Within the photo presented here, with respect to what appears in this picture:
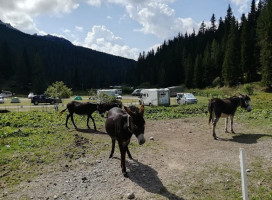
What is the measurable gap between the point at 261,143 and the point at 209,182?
18.7 ft

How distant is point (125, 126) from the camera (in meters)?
8.93

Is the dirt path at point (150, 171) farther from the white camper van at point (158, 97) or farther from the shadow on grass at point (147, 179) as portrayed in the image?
the white camper van at point (158, 97)

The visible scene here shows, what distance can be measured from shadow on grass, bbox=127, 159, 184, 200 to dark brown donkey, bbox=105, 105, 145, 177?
473 mm

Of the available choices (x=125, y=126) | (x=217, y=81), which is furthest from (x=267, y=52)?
(x=125, y=126)

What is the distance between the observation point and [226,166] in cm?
944

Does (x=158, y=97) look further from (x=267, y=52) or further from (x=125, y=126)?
(x=267, y=52)

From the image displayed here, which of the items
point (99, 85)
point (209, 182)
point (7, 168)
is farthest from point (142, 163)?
point (99, 85)

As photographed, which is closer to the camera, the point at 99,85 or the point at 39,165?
the point at 39,165

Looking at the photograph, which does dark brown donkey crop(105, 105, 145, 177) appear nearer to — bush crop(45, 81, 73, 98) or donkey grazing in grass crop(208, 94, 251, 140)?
donkey grazing in grass crop(208, 94, 251, 140)

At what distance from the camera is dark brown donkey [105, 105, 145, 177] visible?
7.93 m

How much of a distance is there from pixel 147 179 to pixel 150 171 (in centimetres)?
72

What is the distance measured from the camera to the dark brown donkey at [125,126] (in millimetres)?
7926

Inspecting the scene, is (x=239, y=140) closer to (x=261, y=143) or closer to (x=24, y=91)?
(x=261, y=143)

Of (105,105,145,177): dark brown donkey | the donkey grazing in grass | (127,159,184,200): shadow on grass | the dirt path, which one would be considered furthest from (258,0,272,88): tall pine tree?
(127,159,184,200): shadow on grass
